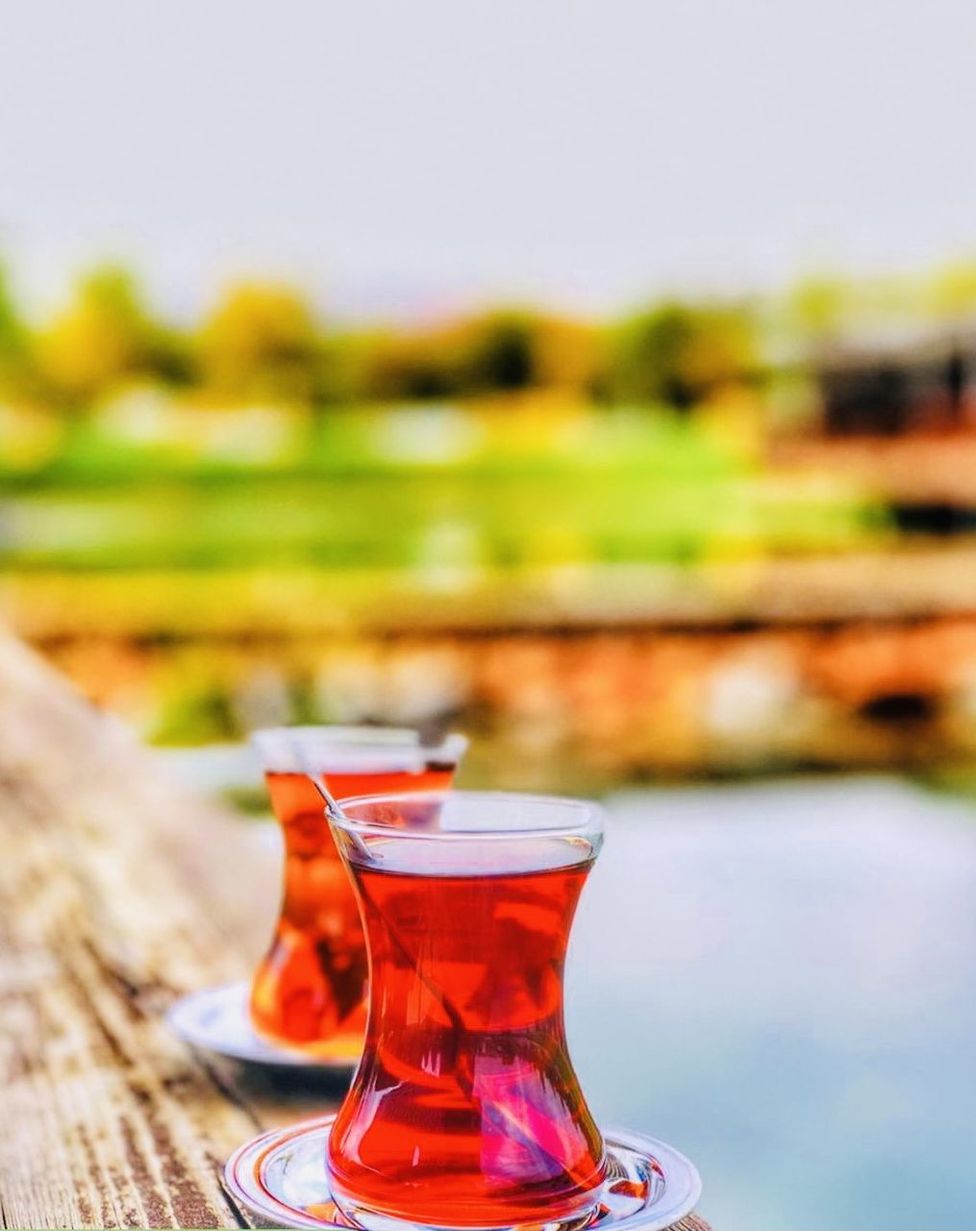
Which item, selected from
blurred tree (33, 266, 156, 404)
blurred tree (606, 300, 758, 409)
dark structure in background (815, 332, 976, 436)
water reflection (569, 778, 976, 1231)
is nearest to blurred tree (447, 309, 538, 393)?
blurred tree (606, 300, 758, 409)

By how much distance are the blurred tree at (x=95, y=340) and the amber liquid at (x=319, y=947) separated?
581 inches

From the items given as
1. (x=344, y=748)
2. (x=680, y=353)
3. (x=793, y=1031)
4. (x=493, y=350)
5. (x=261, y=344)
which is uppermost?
(x=261, y=344)

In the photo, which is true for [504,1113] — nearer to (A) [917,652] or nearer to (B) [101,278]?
(A) [917,652]

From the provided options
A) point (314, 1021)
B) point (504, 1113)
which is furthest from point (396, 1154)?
point (314, 1021)

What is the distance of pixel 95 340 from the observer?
15133mm

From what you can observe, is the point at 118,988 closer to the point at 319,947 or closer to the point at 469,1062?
the point at 319,947

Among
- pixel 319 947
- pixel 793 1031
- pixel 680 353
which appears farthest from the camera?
pixel 680 353

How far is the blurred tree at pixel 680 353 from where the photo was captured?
52.0ft

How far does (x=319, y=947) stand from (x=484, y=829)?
0.14m

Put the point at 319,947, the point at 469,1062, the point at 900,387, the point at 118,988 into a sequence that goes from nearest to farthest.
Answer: the point at 469,1062 → the point at 319,947 → the point at 118,988 → the point at 900,387

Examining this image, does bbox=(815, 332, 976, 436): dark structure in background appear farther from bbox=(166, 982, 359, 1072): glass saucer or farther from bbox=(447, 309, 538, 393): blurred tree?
bbox=(166, 982, 359, 1072): glass saucer

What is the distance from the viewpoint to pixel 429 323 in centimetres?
Answer: 1673

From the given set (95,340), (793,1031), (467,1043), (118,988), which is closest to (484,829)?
(467,1043)

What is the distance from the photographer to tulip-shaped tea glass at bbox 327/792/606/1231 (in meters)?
0.41
